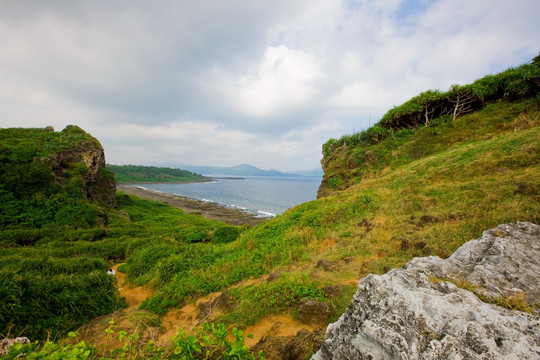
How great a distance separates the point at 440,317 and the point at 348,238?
748 cm

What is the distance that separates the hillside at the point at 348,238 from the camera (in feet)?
21.4

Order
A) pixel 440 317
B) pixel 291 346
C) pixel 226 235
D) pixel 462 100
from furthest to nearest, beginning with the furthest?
pixel 462 100 < pixel 226 235 < pixel 291 346 < pixel 440 317

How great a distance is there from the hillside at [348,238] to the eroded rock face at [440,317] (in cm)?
87

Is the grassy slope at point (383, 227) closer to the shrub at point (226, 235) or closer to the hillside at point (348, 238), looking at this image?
the hillside at point (348, 238)

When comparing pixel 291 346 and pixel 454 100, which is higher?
pixel 454 100

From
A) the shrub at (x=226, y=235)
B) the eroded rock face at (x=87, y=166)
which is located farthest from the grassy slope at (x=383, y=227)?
the eroded rock face at (x=87, y=166)

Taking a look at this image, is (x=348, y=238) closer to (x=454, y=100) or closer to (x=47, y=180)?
(x=454, y=100)

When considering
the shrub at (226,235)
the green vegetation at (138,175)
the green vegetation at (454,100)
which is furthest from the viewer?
the green vegetation at (138,175)

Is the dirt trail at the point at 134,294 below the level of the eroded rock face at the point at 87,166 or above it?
below

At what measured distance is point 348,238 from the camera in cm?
991

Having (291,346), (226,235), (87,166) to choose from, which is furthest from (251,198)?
(291,346)

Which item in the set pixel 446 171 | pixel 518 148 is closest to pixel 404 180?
pixel 446 171

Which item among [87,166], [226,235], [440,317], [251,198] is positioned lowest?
[251,198]

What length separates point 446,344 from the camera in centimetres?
235
